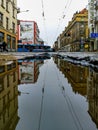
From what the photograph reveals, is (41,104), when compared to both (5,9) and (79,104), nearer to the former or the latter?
(79,104)

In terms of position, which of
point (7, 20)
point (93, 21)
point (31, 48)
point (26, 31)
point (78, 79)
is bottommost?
point (78, 79)

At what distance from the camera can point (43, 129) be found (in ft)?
9.07

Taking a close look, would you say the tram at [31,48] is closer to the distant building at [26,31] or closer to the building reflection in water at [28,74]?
the distant building at [26,31]

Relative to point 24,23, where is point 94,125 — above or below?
below

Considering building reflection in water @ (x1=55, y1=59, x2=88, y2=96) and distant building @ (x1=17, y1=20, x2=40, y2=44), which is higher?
distant building @ (x1=17, y1=20, x2=40, y2=44)

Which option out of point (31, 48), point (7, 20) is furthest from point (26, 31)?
point (7, 20)

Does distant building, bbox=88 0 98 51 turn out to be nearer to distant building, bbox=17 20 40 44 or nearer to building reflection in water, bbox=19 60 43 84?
distant building, bbox=17 20 40 44

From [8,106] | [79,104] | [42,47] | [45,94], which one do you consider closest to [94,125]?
[79,104]

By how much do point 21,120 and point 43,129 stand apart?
454 millimetres

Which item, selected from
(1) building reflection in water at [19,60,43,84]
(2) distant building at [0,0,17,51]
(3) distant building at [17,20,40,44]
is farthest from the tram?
(1) building reflection in water at [19,60,43,84]

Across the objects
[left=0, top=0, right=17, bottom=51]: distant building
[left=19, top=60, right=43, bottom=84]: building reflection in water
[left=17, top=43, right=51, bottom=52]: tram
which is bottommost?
[left=19, top=60, right=43, bottom=84]: building reflection in water

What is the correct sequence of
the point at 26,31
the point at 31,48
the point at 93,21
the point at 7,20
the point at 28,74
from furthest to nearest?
the point at 26,31
the point at 93,21
the point at 31,48
the point at 7,20
the point at 28,74

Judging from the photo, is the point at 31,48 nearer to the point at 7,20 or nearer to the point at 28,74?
the point at 7,20

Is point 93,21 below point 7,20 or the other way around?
the other way around
